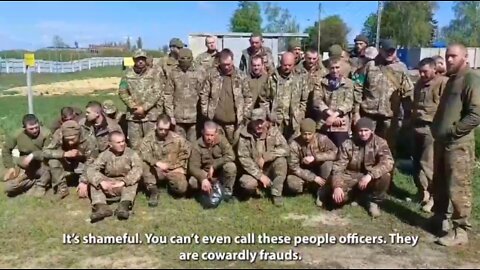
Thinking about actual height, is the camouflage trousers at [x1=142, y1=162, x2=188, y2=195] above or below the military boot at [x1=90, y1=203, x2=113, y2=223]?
above

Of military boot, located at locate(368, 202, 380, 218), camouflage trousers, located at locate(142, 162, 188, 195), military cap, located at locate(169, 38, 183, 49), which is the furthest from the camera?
military cap, located at locate(169, 38, 183, 49)

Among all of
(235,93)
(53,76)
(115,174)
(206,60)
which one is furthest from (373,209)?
(53,76)

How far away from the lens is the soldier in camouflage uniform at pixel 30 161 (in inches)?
248

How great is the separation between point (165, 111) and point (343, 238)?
316 cm

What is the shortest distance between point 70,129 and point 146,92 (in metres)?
1.18

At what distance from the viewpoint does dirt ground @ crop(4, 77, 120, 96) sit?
70.6 feet

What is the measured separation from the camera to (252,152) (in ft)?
20.1

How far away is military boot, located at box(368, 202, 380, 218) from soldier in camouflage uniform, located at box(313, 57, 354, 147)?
102 cm

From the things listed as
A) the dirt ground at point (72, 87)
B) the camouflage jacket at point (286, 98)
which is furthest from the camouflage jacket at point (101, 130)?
the dirt ground at point (72, 87)

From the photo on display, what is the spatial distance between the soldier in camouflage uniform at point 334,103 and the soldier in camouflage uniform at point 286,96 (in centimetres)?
22

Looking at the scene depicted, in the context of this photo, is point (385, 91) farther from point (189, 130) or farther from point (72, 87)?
point (72, 87)

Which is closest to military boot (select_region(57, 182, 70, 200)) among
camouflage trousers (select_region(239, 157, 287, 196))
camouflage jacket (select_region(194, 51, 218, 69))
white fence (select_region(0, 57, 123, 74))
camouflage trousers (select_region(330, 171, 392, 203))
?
camouflage trousers (select_region(239, 157, 287, 196))

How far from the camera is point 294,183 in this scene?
20.2ft

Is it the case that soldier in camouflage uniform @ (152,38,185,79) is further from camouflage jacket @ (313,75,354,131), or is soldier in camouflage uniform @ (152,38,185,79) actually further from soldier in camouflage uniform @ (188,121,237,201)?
camouflage jacket @ (313,75,354,131)
